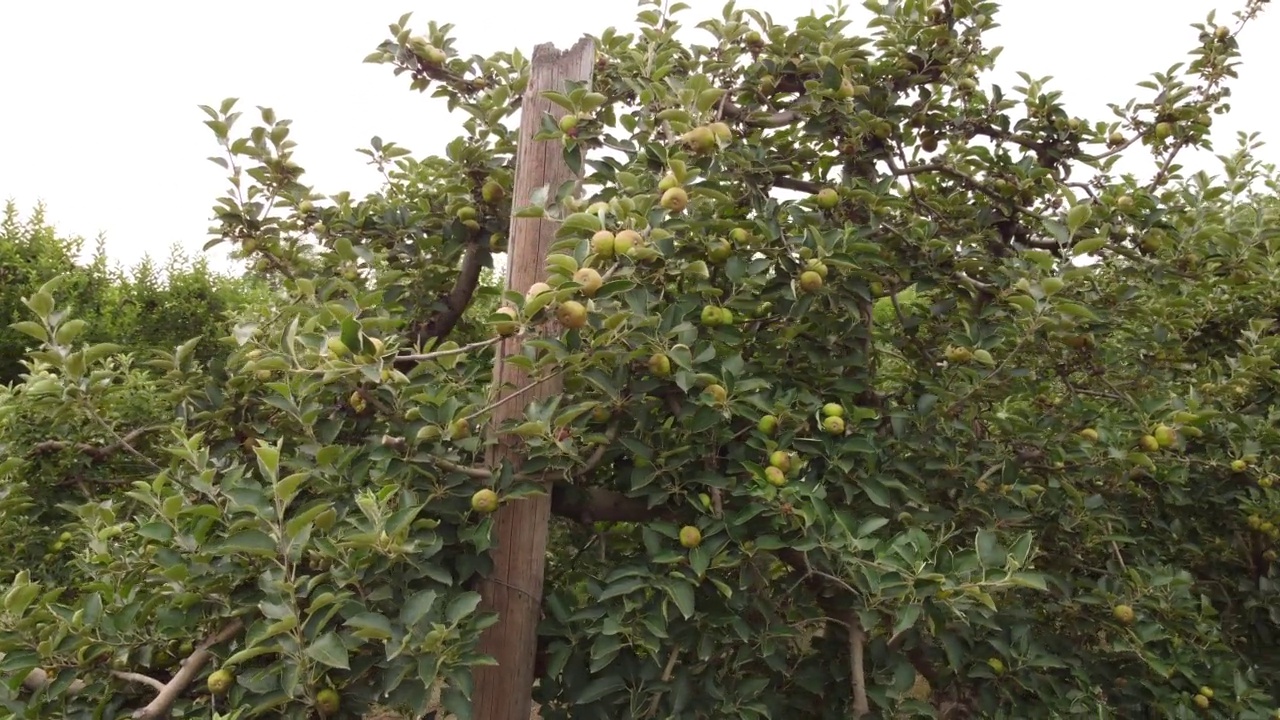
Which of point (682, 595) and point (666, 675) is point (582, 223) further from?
point (666, 675)

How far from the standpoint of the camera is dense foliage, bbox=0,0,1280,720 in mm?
1561

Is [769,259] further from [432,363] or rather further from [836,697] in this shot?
[836,697]

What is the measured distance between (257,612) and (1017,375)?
173 cm

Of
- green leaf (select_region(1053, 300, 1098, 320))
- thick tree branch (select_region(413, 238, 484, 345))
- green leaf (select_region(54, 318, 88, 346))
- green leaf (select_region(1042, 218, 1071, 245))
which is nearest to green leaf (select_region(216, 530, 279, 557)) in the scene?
green leaf (select_region(54, 318, 88, 346))

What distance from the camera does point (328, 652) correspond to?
1.33 metres

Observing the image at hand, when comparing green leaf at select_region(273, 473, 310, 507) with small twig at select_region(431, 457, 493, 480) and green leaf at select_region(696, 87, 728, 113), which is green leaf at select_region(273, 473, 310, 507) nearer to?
small twig at select_region(431, 457, 493, 480)

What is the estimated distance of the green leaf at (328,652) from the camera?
1.31m

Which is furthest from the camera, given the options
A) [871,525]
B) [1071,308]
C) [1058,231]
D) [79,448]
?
[79,448]

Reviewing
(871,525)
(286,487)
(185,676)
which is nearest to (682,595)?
(871,525)

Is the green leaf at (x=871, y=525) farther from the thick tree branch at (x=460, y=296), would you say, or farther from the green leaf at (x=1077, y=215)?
the thick tree branch at (x=460, y=296)

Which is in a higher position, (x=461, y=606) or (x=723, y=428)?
(x=723, y=428)

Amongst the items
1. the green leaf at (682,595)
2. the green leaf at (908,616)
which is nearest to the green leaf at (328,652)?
the green leaf at (682,595)

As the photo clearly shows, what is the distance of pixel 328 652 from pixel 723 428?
35.9 inches

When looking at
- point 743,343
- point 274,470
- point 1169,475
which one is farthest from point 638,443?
point 1169,475
